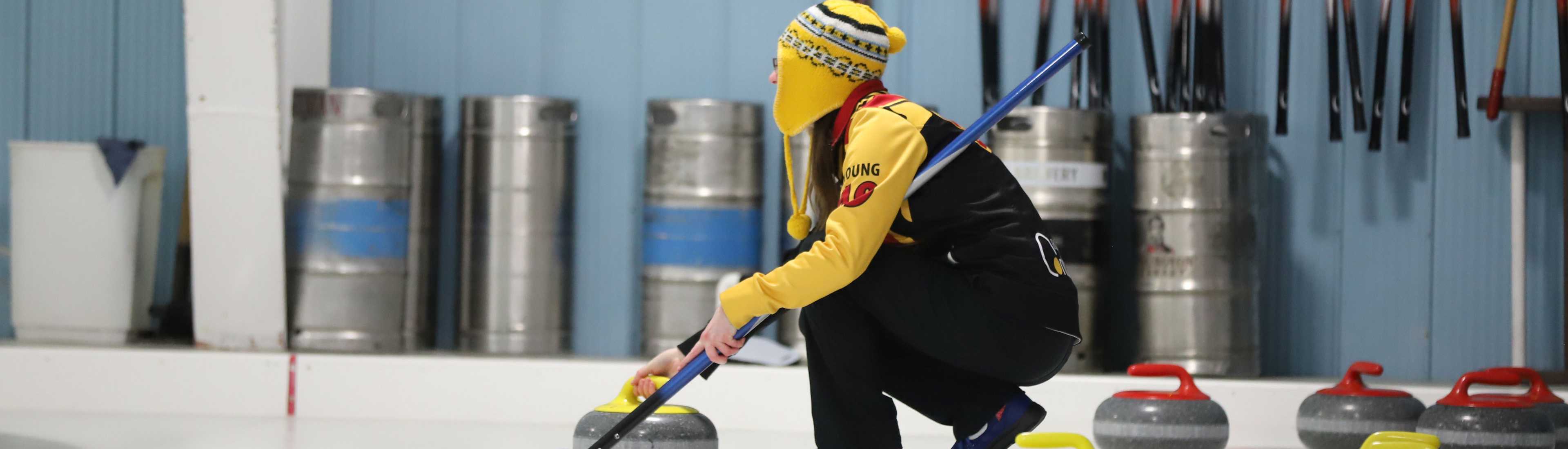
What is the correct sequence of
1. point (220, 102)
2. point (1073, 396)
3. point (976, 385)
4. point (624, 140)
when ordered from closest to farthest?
point (976, 385), point (1073, 396), point (220, 102), point (624, 140)

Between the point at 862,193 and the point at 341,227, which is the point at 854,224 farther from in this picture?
the point at 341,227

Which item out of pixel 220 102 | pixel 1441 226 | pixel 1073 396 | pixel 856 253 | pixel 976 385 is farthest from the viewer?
pixel 1441 226

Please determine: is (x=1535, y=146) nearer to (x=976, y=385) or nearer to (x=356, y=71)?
(x=976, y=385)

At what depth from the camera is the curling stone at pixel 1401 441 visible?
233 centimetres

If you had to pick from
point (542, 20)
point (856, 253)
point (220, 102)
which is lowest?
point (856, 253)

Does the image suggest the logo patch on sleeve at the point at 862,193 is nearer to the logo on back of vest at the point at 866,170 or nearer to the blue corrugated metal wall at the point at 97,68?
the logo on back of vest at the point at 866,170

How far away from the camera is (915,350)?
2.33m

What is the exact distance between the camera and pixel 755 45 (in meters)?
4.49

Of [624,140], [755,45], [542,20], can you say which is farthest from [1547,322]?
[542,20]

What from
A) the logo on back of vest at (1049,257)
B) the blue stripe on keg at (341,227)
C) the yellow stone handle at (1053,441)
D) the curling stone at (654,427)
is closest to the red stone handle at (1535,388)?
the yellow stone handle at (1053,441)

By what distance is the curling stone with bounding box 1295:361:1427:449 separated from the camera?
116 inches

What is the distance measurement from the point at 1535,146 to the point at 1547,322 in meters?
0.51

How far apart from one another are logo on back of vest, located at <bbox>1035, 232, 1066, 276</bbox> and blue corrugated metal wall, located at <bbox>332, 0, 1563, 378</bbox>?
2032mm

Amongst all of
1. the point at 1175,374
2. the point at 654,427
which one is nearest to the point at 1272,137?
the point at 1175,374
